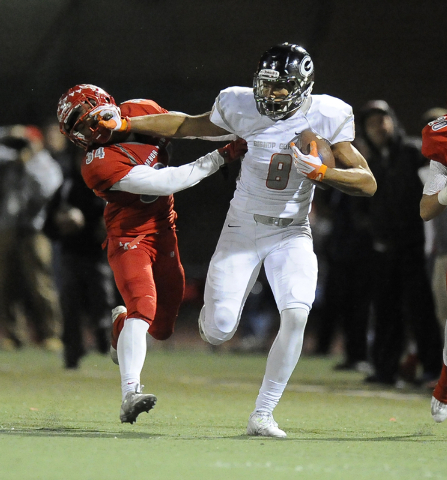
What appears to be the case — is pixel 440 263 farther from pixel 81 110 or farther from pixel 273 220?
pixel 81 110

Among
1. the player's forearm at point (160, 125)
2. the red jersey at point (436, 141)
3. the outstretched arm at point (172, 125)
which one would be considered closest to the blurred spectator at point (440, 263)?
the red jersey at point (436, 141)

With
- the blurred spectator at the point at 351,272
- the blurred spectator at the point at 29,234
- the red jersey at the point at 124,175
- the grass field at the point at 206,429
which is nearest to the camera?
the grass field at the point at 206,429

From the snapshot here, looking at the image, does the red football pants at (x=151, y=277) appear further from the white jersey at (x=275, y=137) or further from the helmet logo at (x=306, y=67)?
the helmet logo at (x=306, y=67)

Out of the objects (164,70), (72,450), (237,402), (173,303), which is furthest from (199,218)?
(72,450)

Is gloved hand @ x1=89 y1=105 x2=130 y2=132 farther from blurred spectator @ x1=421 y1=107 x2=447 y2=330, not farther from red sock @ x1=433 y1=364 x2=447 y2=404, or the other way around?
blurred spectator @ x1=421 y1=107 x2=447 y2=330

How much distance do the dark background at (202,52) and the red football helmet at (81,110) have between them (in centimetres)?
556

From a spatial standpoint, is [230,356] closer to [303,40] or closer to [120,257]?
[303,40]

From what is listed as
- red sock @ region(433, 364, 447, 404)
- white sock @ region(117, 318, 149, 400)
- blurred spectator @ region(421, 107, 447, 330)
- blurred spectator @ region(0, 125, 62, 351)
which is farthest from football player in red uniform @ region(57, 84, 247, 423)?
blurred spectator @ region(0, 125, 62, 351)

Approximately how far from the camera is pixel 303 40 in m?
10.7

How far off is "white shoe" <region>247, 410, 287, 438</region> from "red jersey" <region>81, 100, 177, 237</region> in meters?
1.08

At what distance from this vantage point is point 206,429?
4523 mm

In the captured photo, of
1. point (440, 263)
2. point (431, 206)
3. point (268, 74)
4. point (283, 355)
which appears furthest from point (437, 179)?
point (440, 263)

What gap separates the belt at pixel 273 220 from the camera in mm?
4523

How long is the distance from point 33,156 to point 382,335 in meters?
4.09
